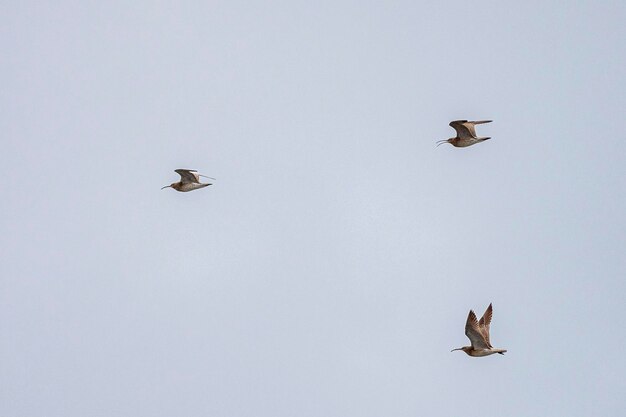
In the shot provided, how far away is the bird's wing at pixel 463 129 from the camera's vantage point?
5203cm

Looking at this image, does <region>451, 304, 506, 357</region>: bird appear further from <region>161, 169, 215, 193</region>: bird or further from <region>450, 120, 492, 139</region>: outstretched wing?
<region>161, 169, 215, 193</region>: bird

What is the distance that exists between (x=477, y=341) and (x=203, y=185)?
636 inches

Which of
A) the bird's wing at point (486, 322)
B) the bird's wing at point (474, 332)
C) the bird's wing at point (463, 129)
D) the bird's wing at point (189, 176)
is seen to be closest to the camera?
the bird's wing at point (474, 332)

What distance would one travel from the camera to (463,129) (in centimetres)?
5272

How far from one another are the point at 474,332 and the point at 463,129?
9.59m

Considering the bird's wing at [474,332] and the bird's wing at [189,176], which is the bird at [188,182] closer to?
the bird's wing at [189,176]

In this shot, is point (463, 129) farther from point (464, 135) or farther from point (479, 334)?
point (479, 334)

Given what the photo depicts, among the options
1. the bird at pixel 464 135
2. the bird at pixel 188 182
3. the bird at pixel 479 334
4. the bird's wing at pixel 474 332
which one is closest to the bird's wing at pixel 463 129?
the bird at pixel 464 135

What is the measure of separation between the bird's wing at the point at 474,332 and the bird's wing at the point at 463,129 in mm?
8862

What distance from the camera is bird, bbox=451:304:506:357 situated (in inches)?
1945

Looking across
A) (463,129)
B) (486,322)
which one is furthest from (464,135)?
(486,322)

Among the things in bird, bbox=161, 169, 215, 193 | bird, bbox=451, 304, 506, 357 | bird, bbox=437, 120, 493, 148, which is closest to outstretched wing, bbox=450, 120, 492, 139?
bird, bbox=437, 120, 493, 148

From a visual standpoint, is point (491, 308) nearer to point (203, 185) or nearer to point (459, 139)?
A: point (459, 139)

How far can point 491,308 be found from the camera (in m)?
50.6
